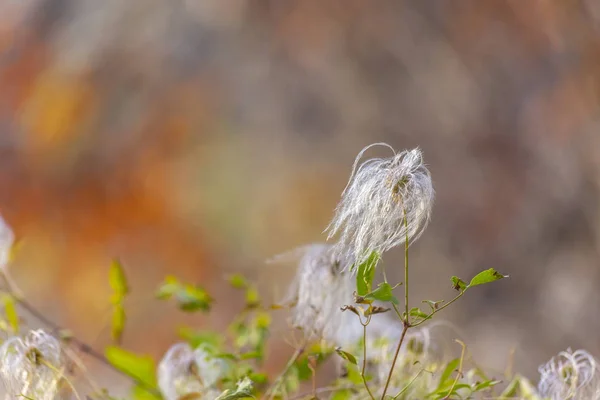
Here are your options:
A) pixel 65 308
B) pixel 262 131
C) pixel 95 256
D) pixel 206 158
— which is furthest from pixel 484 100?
pixel 65 308

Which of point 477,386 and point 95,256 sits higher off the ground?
point 95,256

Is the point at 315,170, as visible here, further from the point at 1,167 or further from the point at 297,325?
the point at 297,325

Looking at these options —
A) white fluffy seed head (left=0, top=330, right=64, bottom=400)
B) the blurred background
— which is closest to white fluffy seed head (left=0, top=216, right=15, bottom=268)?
white fluffy seed head (left=0, top=330, right=64, bottom=400)

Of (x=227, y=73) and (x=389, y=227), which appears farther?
(x=227, y=73)

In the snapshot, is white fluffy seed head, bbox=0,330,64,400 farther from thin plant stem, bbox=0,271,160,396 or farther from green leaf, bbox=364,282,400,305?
green leaf, bbox=364,282,400,305

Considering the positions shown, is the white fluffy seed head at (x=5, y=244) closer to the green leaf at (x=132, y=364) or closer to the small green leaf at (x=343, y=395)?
the green leaf at (x=132, y=364)
